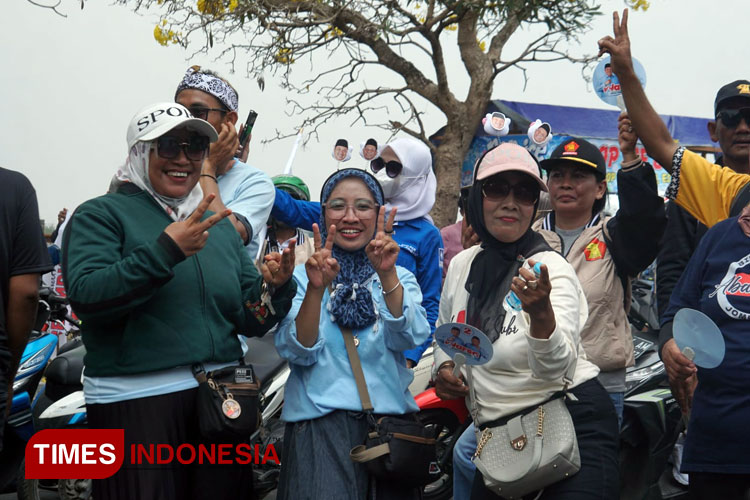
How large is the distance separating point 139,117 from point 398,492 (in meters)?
1.70

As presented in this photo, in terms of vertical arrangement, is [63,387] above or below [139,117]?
below

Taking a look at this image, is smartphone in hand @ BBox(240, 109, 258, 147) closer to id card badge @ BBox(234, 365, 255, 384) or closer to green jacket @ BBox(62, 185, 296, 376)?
green jacket @ BBox(62, 185, 296, 376)

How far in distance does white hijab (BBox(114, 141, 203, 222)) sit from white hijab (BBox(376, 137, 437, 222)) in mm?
1938

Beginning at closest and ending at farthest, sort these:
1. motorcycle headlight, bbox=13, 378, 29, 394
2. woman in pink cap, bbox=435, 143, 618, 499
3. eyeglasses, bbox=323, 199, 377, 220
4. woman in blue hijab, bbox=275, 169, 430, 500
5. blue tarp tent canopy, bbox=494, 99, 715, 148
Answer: woman in pink cap, bbox=435, 143, 618, 499
woman in blue hijab, bbox=275, 169, 430, 500
eyeglasses, bbox=323, 199, 377, 220
motorcycle headlight, bbox=13, 378, 29, 394
blue tarp tent canopy, bbox=494, 99, 715, 148

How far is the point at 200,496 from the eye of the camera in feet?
9.48

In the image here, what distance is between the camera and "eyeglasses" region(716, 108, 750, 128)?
352cm

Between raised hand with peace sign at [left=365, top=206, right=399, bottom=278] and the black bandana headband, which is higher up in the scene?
the black bandana headband

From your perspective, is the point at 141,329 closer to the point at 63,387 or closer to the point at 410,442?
the point at 410,442

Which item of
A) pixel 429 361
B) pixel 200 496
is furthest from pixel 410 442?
pixel 429 361

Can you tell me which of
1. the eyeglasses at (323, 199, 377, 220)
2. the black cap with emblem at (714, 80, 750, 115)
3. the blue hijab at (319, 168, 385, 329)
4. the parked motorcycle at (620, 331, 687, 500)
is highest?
the black cap with emblem at (714, 80, 750, 115)

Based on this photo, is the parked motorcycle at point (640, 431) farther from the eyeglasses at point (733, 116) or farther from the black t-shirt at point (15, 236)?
the black t-shirt at point (15, 236)

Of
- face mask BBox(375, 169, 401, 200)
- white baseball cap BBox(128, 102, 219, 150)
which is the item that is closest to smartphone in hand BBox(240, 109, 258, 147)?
white baseball cap BBox(128, 102, 219, 150)

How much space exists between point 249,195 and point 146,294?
3.72 feet

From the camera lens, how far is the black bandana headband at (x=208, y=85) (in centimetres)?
366
